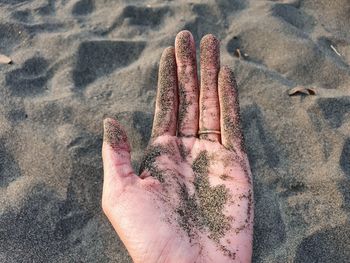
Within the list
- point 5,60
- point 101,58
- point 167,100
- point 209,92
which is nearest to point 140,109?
point 167,100

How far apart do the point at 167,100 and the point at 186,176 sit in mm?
462

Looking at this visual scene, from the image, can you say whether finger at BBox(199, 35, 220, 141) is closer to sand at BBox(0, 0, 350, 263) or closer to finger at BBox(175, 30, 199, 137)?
finger at BBox(175, 30, 199, 137)

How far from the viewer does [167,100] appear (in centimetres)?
227

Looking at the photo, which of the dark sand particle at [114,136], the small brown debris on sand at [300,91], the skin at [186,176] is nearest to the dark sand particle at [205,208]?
the skin at [186,176]

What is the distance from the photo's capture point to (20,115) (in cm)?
249

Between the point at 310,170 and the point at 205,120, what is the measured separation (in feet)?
2.24

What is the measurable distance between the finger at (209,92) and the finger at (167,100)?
16cm

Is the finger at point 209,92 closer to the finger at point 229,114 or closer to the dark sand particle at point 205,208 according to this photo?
the finger at point 229,114

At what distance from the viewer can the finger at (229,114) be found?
2149 millimetres

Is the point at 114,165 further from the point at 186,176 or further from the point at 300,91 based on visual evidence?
the point at 300,91

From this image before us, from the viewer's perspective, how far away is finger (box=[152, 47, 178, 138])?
2.19 m

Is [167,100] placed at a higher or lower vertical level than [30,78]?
higher

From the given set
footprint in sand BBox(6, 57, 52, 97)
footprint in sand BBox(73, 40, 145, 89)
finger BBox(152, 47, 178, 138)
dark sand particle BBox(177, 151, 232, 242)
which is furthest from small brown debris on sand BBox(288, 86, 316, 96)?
footprint in sand BBox(6, 57, 52, 97)

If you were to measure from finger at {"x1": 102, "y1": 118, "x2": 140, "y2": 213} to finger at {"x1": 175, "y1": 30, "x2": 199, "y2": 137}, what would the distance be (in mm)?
475
